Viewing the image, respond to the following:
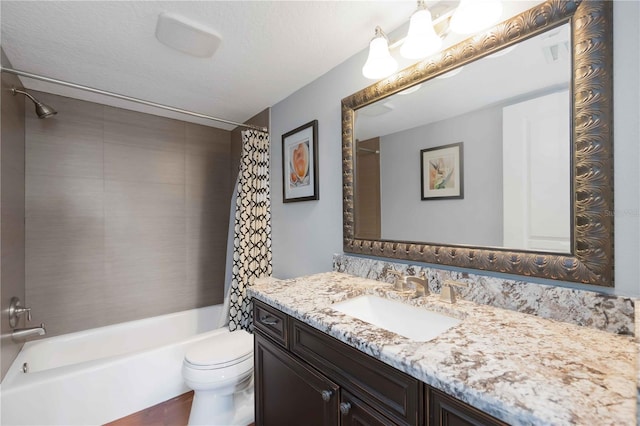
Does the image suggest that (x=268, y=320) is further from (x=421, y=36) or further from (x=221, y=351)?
(x=421, y=36)

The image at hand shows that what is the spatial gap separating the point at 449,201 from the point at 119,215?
267 cm

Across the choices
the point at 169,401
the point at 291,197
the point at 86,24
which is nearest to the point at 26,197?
the point at 86,24

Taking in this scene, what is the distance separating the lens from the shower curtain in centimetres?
223

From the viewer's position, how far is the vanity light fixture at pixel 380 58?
1221 millimetres

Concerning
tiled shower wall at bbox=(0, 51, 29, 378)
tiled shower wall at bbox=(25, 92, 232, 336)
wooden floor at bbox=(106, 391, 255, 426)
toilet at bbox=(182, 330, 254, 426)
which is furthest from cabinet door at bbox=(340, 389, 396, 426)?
tiled shower wall at bbox=(25, 92, 232, 336)

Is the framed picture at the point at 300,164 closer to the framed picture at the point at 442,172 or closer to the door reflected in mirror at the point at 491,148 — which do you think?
the door reflected in mirror at the point at 491,148

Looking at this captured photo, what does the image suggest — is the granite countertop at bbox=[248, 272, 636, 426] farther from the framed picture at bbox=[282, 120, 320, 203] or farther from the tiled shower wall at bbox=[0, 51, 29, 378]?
the tiled shower wall at bbox=[0, 51, 29, 378]

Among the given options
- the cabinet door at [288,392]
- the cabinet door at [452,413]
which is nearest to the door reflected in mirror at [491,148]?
the cabinet door at [452,413]

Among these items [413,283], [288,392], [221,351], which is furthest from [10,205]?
[413,283]

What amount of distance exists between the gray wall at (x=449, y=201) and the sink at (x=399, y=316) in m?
0.33

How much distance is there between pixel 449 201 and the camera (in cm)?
115

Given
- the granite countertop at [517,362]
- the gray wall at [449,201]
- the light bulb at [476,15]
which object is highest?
the light bulb at [476,15]

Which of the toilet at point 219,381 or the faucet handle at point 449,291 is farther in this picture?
the toilet at point 219,381

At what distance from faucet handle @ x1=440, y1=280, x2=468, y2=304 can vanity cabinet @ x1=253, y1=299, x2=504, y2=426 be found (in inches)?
17.8
